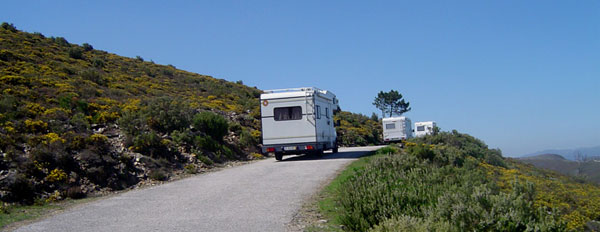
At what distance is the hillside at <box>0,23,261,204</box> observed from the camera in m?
10.6

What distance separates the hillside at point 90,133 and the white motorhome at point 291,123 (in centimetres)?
206

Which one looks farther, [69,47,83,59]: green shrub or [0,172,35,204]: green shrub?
[69,47,83,59]: green shrub

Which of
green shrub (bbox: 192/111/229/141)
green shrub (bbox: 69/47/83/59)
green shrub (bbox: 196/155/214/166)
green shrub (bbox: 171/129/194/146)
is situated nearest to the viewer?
green shrub (bbox: 196/155/214/166)

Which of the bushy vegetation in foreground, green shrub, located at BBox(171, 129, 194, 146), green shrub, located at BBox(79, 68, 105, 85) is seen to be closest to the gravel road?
the bushy vegetation in foreground

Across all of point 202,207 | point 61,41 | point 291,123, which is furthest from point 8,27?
point 202,207

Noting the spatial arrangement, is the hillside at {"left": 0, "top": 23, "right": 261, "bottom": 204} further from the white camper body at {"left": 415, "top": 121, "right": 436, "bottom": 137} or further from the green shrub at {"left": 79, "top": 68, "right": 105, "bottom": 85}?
the white camper body at {"left": 415, "top": 121, "right": 436, "bottom": 137}

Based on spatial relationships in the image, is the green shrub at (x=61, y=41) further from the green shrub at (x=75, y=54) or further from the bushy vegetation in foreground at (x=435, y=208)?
the bushy vegetation in foreground at (x=435, y=208)

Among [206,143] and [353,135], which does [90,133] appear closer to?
[206,143]

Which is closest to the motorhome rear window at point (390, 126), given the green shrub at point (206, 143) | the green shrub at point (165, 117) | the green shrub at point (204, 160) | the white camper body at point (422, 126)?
the white camper body at point (422, 126)

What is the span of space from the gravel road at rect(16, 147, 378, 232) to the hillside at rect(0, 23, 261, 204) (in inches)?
61.4

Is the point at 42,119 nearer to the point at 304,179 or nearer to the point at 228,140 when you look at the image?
the point at 228,140

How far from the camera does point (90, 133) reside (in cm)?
1435

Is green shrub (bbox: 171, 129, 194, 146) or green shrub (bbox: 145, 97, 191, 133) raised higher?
green shrub (bbox: 145, 97, 191, 133)

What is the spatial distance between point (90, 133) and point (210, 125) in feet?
17.3
